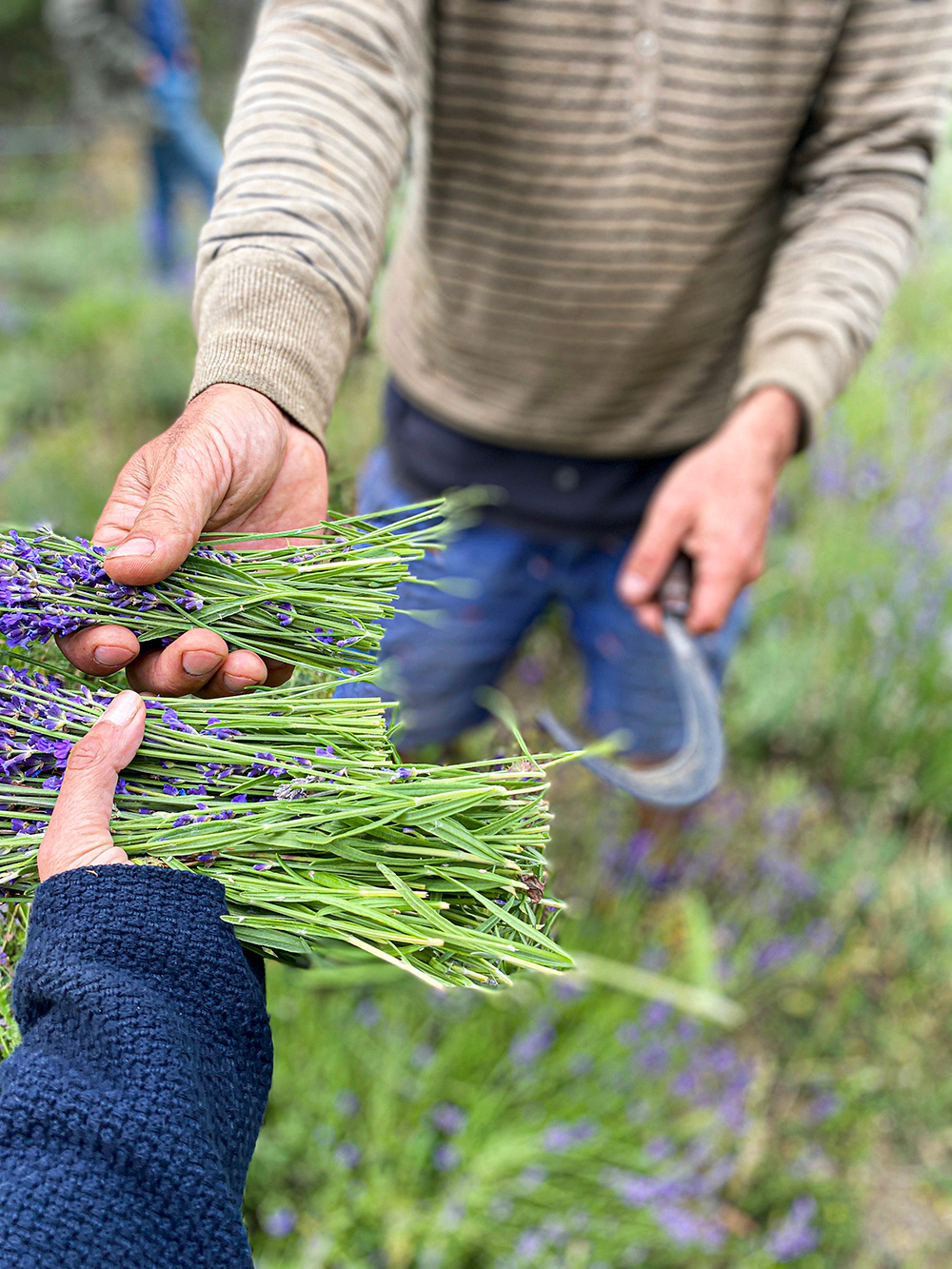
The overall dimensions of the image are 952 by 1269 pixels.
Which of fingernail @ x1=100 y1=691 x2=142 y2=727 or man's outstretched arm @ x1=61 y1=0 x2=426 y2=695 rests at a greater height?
man's outstretched arm @ x1=61 y1=0 x2=426 y2=695

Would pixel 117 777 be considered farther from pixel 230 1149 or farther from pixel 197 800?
pixel 230 1149

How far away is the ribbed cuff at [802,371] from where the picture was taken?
1298mm

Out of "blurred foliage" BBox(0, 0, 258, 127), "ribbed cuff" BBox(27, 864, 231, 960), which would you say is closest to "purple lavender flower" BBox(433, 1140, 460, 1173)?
"ribbed cuff" BBox(27, 864, 231, 960)

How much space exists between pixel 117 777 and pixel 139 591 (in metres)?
0.16

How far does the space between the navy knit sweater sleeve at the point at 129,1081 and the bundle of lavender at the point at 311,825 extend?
50mm

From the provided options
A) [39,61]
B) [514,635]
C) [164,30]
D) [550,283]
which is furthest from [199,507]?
[39,61]

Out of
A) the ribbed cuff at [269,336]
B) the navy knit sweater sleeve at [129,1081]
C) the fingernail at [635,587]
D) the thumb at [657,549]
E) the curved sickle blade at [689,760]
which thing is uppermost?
the ribbed cuff at [269,336]

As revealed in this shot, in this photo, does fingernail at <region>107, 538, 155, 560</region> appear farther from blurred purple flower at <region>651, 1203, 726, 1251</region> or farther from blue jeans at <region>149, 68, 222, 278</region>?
blue jeans at <region>149, 68, 222, 278</region>

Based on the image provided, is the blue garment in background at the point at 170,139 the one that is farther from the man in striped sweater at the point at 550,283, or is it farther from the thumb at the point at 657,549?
the thumb at the point at 657,549

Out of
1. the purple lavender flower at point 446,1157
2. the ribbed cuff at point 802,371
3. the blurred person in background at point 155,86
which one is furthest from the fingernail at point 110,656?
the blurred person in background at point 155,86

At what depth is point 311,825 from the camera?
2.14ft

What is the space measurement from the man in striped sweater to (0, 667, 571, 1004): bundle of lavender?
69 millimetres

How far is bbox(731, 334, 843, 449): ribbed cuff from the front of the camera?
1298 mm

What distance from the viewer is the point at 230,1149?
58 cm
